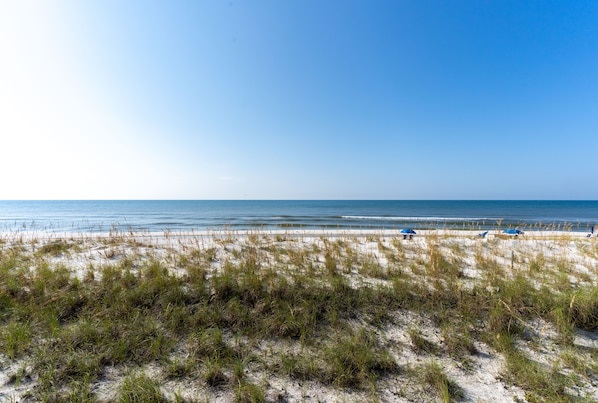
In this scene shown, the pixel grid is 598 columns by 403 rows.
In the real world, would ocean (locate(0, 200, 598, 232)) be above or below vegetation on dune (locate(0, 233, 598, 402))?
below

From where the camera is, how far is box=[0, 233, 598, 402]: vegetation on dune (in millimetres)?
2596

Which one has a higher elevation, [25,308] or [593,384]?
[25,308]

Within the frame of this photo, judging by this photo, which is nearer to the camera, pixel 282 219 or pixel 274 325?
pixel 274 325

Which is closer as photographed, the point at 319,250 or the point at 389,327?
the point at 389,327

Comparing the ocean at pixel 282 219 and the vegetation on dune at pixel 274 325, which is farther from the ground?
the vegetation on dune at pixel 274 325

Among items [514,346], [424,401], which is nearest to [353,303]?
[424,401]

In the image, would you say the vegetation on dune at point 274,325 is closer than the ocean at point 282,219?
Yes

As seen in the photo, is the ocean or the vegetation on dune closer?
the vegetation on dune

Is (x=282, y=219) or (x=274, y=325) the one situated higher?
(x=274, y=325)

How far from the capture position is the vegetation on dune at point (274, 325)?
2.60m

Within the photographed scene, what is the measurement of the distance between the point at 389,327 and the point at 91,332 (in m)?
4.19

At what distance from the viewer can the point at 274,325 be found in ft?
11.0

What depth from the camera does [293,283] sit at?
15.1 ft

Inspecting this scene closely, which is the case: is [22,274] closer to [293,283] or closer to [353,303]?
[293,283]
